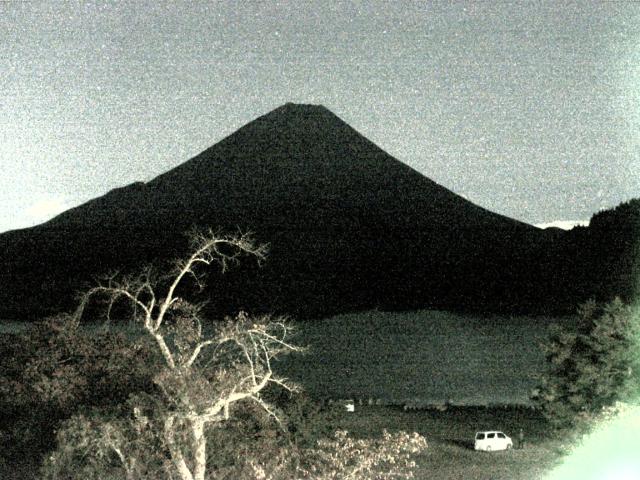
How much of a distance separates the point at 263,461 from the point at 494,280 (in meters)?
48.1

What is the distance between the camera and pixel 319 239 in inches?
3182

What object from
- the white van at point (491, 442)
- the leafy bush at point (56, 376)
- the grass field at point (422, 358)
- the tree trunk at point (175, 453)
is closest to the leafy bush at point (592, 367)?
the white van at point (491, 442)

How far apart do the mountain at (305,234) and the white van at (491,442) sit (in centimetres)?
2927

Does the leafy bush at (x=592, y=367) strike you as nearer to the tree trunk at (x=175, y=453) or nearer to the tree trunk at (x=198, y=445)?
the tree trunk at (x=198, y=445)

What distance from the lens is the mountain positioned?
6500 cm

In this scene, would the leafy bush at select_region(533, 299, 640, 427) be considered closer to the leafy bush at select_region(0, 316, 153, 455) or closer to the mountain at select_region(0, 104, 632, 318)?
the leafy bush at select_region(0, 316, 153, 455)

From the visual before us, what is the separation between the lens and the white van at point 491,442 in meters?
21.7

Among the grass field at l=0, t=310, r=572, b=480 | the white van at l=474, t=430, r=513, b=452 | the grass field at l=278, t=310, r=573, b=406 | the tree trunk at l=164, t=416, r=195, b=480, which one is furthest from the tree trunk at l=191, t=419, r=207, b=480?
the grass field at l=278, t=310, r=573, b=406

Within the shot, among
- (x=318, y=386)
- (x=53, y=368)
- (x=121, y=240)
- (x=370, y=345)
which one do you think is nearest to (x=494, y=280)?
(x=370, y=345)

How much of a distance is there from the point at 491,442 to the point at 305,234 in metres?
60.3

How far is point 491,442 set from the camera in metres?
21.8

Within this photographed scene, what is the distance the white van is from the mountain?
29.3 metres

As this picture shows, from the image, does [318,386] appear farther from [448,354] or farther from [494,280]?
[494,280]

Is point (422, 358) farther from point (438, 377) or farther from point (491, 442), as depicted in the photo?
point (491, 442)
